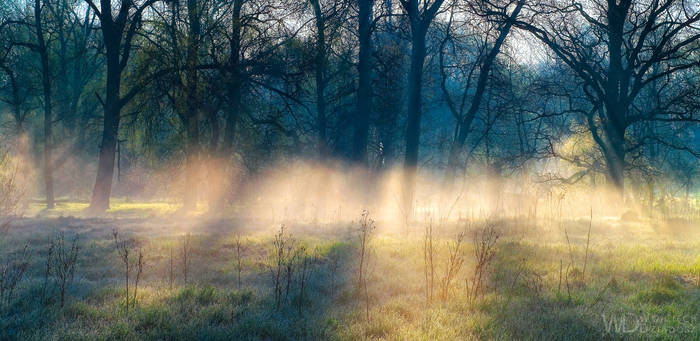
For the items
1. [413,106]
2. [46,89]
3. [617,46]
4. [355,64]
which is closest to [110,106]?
[46,89]

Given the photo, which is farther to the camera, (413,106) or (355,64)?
(355,64)

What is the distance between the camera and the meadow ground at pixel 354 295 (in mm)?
3869

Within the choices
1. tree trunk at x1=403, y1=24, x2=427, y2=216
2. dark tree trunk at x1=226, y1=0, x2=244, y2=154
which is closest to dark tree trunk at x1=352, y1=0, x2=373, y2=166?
tree trunk at x1=403, y1=24, x2=427, y2=216

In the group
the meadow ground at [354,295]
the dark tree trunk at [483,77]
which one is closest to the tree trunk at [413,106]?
the dark tree trunk at [483,77]

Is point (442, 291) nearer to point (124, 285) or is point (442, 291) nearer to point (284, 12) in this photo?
point (124, 285)

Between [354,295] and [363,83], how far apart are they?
12743mm

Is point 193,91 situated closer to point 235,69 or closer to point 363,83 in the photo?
point 235,69

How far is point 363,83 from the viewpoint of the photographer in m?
17.0

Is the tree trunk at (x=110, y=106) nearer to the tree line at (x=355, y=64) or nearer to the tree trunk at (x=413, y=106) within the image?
the tree line at (x=355, y=64)

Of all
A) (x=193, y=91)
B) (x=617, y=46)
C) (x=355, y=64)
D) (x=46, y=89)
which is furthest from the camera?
(x=46, y=89)

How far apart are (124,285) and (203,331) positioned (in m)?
2.01

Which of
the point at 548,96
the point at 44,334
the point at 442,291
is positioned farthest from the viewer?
the point at 548,96

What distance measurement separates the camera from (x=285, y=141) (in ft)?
79.0

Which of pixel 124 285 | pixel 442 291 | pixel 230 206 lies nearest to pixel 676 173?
pixel 230 206
